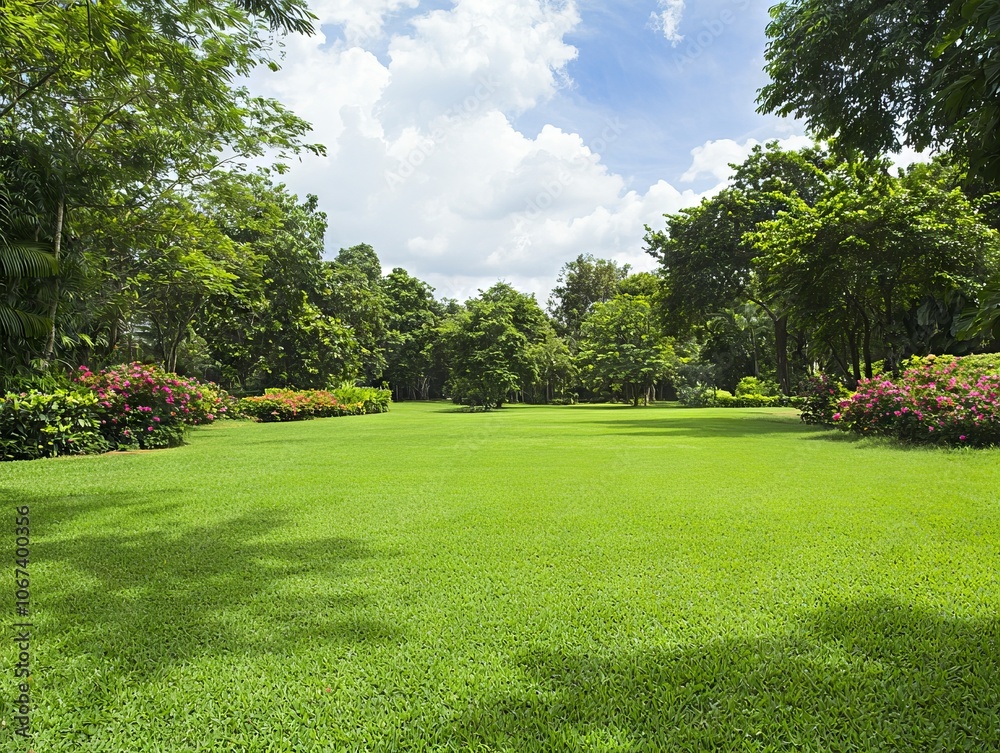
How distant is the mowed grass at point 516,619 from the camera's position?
198cm

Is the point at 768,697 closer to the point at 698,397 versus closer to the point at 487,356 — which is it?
the point at 487,356

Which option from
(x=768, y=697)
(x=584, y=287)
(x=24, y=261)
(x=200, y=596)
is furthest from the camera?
(x=584, y=287)

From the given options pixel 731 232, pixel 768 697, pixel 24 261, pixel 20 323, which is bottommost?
pixel 768 697

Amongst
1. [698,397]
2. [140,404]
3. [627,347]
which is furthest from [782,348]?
[140,404]

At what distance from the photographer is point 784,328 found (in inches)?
990

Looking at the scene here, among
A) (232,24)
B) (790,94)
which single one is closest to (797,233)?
(790,94)

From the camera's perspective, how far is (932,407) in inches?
376

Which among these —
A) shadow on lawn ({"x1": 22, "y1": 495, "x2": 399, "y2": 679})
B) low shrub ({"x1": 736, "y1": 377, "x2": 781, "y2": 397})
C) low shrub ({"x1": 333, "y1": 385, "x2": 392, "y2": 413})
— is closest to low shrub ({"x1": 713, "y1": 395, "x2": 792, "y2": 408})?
low shrub ({"x1": 736, "y1": 377, "x2": 781, "y2": 397})

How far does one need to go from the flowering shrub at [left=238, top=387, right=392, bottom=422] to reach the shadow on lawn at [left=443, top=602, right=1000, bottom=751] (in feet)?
66.7

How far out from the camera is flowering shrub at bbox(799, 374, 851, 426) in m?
14.3

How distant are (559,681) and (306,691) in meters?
0.96

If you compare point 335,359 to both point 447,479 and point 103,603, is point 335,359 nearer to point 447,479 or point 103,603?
point 447,479

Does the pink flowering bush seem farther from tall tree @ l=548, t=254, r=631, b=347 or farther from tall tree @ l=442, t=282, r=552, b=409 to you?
tall tree @ l=548, t=254, r=631, b=347

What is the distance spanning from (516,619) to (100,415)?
33.2 ft
